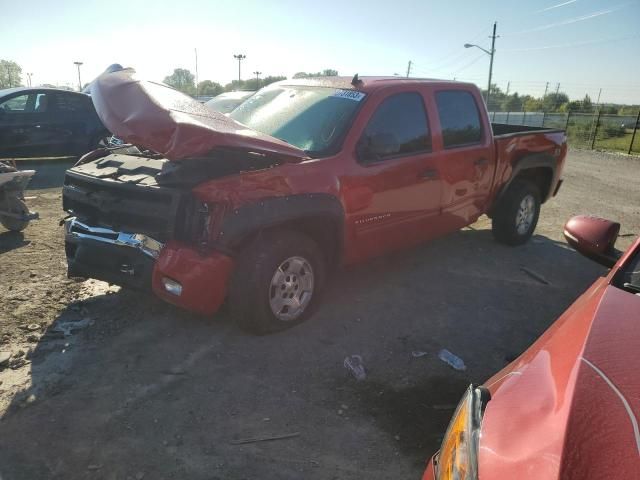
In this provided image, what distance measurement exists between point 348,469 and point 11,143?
30.8 ft

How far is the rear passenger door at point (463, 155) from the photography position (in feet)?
15.6

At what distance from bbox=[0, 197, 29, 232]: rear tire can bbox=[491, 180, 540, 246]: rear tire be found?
5577 millimetres

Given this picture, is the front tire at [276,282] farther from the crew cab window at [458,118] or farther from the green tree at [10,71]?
the green tree at [10,71]

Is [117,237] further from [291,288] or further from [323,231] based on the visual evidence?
[323,231]

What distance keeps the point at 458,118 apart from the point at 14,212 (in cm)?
502

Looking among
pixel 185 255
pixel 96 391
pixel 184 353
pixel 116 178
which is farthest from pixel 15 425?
pixel 116 178

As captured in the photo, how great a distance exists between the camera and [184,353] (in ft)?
11.5

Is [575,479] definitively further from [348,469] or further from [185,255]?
[185,255]

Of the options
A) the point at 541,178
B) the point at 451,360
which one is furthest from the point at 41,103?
the point at 451,360

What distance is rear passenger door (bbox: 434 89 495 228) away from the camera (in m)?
4.75

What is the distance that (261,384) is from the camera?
317 centimetres

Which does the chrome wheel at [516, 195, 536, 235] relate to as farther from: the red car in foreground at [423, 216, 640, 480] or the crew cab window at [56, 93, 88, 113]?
the crew cab window at [56, 93, 88, 113]

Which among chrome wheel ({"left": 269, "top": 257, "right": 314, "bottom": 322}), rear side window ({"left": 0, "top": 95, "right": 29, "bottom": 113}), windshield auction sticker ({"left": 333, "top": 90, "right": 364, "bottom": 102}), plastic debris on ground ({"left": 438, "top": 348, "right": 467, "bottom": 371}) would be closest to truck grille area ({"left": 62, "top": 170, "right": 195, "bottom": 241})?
chrome wheel ({"left": 269, "top": 257, "right": 314, "bottom": 322})

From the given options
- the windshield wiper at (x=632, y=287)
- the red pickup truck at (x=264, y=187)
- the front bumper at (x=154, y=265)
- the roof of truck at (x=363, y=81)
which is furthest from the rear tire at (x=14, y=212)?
the windshield wiper at (x=632, y=287)
